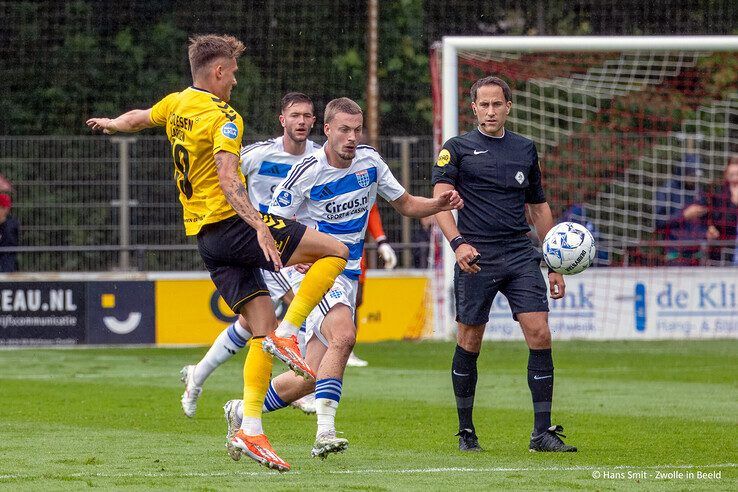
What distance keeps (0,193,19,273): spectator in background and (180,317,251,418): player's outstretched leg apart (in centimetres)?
884

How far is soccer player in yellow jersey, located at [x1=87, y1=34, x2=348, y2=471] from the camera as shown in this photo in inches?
265

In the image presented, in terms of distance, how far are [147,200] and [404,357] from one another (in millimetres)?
4325

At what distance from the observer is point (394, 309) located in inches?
687

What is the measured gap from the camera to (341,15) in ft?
81.4

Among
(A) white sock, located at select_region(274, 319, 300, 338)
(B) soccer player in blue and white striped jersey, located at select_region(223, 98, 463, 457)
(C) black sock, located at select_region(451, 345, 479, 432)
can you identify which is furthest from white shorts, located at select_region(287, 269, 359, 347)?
(C) black sock, located at select_region(451, 345, 479, 432)

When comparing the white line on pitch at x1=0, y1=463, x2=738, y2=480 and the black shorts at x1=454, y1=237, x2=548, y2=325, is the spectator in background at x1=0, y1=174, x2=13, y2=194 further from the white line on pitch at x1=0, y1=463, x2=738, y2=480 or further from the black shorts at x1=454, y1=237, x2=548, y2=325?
the white line on pitch at x1=0, y1=463, x2=738, y2=480

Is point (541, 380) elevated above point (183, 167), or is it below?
below

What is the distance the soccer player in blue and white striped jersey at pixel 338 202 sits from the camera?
7273 millimetres

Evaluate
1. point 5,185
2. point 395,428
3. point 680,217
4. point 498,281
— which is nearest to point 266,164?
point 395,428

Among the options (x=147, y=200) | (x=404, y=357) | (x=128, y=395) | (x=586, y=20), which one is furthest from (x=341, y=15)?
(x=128, y=395)

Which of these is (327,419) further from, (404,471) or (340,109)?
(340,109)

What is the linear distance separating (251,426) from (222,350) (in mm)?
2270

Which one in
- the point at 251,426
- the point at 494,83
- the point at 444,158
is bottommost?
the point at 251,426

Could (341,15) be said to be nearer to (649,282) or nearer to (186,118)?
(649,282)
